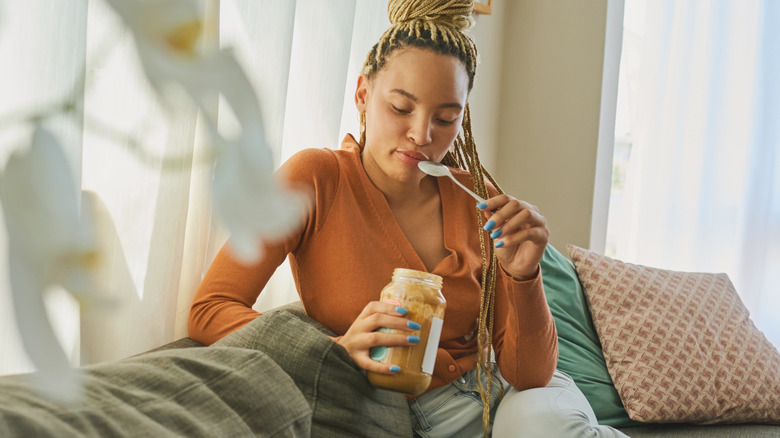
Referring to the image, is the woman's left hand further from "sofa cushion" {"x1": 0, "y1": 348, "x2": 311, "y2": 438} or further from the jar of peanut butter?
"sofa cushion" {"x1": 0, "y1": 348, "x2": 311, "y2": 438}

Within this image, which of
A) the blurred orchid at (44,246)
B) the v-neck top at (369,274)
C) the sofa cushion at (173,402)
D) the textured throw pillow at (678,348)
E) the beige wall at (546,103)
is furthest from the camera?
the beige wall at (546,103)

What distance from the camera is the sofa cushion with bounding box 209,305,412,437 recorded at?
2.72 feet

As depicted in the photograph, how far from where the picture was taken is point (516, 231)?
1088mm

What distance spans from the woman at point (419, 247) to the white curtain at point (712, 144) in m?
1.83

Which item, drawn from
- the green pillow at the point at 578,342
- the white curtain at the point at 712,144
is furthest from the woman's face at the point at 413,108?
the white curtain at the point at 712,144

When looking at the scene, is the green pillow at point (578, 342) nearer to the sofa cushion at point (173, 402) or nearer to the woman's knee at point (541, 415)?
the woman's knee at point (541, 415)

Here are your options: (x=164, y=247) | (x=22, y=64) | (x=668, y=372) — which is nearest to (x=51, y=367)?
(x=22, y=64)

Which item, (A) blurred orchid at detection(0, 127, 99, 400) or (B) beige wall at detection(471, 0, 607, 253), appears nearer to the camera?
(A) blurred orchid at detection(0, 127, 99, 400)

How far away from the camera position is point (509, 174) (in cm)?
265

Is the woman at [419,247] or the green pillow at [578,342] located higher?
the woman at [419,247]

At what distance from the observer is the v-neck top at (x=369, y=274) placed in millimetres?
1165

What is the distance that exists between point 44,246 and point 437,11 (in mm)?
1158

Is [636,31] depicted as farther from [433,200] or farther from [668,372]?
[433,200]

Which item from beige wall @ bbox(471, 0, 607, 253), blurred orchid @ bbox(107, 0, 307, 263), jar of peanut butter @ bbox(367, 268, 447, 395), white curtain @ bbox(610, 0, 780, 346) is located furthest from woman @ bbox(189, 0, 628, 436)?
white curtain @ bbox(610, 0, 780, 346)
